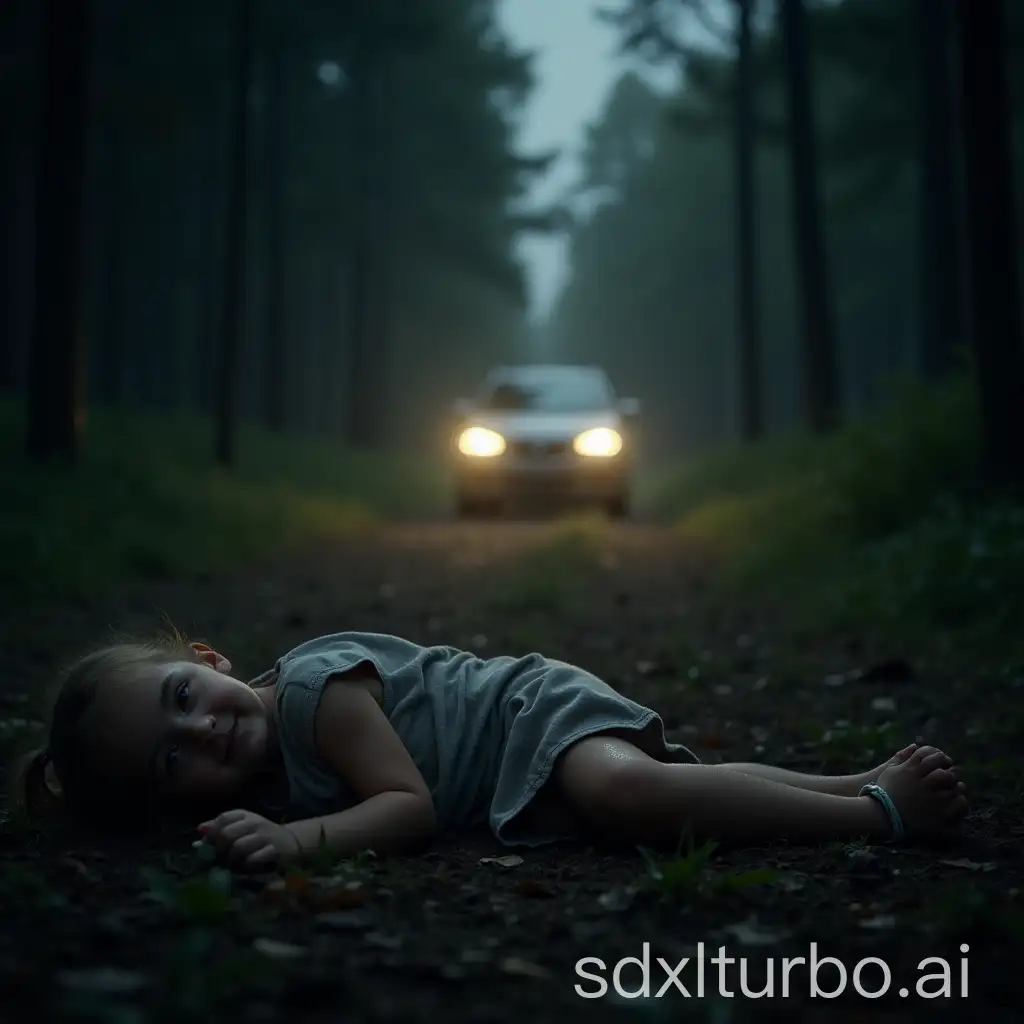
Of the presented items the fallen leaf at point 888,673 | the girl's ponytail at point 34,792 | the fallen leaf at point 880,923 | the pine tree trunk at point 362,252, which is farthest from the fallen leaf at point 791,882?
the pine tree trunk at point 362,252

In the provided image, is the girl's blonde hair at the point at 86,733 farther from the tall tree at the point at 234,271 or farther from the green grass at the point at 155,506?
the tall tree at the point at 234,271

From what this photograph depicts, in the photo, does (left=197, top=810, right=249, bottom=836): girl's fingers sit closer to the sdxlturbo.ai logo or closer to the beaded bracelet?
the sdxlturbo.ai logo

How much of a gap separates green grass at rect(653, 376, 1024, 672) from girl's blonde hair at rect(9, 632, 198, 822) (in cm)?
409

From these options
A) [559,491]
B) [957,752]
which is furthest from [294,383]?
[957,752]

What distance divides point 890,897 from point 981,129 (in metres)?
6.64

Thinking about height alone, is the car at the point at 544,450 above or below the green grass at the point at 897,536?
above

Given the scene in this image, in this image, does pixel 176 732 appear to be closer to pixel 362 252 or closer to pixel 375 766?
pixel 375 766

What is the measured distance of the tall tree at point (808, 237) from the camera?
16.6 metres

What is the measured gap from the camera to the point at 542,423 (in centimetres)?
1494

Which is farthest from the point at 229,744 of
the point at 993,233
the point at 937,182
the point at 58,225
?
the point at 937,182

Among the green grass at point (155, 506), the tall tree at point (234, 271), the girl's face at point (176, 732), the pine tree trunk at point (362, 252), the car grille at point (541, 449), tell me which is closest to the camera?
the girl's face at point (176, 732)

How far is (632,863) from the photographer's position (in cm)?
304

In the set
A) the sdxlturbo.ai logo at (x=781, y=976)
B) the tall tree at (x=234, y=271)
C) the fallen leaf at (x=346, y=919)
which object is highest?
the tall tree at (x=234, y=271)

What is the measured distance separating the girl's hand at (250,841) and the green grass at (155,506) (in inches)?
212
